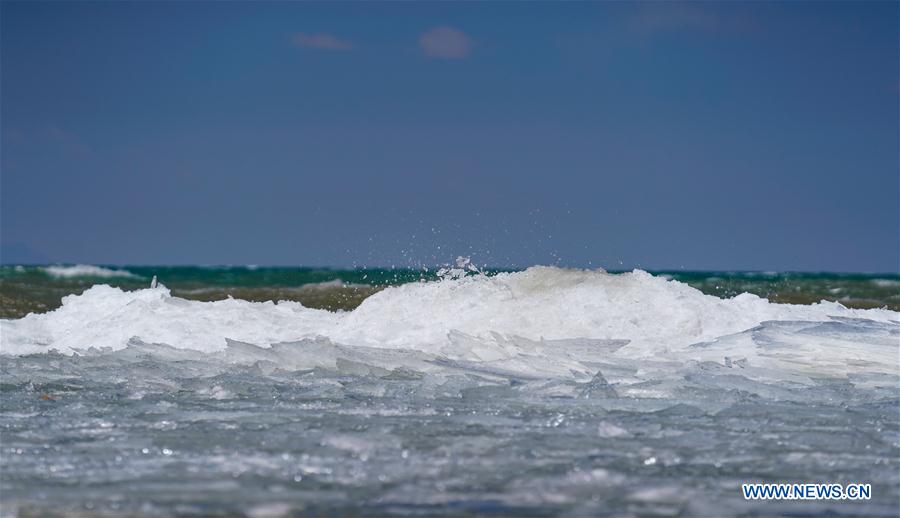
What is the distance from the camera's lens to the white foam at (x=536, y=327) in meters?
9.64

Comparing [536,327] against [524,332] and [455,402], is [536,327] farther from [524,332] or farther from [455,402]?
[455,402]

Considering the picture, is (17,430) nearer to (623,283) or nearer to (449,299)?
(449,299)

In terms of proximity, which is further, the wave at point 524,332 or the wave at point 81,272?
the wave at point 81,272

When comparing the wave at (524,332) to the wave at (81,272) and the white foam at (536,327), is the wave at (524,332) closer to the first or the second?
the white foam at (536,327)

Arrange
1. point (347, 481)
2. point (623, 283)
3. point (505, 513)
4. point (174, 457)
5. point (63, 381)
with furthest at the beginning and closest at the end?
1. point (623, 283)
2. point (63, 381)
3. point (174, 457)
4. point (347, 481)
5. point (505, 513)

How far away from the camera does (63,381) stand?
29.7ft

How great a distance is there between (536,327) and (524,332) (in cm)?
16

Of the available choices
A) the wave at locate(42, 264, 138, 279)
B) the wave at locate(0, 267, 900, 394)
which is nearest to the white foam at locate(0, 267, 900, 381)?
the wave at locate(0, 267, 900, 394)

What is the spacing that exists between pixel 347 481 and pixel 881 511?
249cm

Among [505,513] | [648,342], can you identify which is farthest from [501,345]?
[505,513]

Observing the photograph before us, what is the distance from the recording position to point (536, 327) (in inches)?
422

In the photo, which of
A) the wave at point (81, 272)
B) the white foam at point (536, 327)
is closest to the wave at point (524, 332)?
the white foam at point (536, 327)

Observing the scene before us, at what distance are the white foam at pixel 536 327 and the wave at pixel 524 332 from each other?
0.06 ft

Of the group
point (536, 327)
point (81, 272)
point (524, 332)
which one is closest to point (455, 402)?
point (524, 332)
